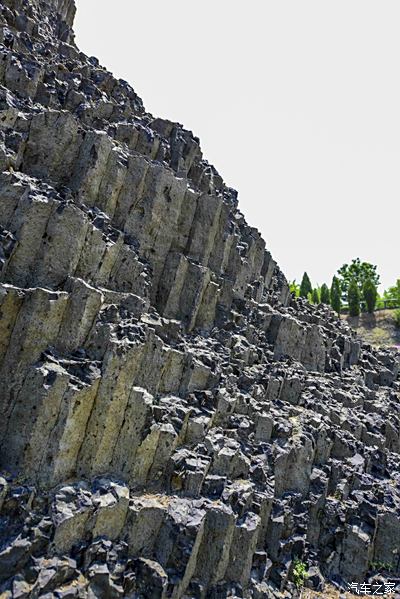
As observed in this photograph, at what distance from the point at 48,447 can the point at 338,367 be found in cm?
3267

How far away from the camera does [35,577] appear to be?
54.8ft

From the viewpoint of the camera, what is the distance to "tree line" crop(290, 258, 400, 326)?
94.6 metres

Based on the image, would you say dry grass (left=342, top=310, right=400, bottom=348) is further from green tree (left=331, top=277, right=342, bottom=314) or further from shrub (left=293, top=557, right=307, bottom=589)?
shrub (left=293, top=557, right=307, bottom=589)

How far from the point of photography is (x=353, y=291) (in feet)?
313

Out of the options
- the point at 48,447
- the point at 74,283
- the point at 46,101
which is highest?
the point at 46,101

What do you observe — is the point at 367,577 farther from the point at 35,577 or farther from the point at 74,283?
the point at 74,283

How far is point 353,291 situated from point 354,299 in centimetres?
181

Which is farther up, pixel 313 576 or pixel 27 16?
pixel 27 16

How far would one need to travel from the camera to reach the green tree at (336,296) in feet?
309

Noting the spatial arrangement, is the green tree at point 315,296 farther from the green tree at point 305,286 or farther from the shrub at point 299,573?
the shrub at point 299,573

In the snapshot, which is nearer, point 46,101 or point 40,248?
point 40,248

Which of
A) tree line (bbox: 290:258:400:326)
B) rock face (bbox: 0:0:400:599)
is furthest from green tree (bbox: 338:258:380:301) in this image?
rock face (bbox: 0:0:400:599)

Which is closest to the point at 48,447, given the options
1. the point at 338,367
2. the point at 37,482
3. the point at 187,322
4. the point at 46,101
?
the point at 37,482

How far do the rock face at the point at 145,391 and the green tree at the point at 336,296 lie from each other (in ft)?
173
